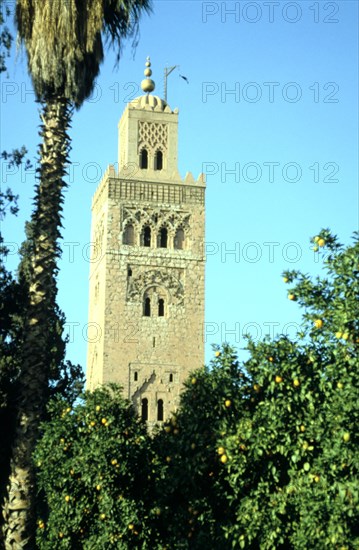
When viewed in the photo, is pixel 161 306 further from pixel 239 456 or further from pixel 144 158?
pixel 239 456

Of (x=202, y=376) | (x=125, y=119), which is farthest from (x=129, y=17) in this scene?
(x=125, y=119)

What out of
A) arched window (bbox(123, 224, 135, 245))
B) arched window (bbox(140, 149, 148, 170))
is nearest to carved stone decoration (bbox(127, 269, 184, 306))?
arched window (bbox(123, 224, 135, 245))

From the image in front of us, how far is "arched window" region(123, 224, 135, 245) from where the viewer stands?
45719 millimetres

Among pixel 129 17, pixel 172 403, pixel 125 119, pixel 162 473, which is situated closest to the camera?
pixel 129 17

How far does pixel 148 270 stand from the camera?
45.3 metres

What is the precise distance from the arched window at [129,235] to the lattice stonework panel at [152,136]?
438cm

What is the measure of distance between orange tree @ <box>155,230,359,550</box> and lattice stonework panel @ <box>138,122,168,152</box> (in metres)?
32.7

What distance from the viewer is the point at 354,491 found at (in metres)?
12.0

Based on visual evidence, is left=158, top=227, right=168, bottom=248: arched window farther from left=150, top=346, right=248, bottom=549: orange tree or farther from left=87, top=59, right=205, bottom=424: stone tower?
left=150, top=346, right=248, bottom=549: orange tree

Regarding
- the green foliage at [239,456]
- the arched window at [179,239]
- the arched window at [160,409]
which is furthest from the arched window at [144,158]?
the green foliage at [239,456]

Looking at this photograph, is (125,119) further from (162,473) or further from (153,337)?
(162,473)

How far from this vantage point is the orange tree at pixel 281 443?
12.5 m

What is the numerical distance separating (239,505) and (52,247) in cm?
479

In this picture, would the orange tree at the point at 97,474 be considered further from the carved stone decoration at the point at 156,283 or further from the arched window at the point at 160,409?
the carved stone decoration at the point at 156,283
